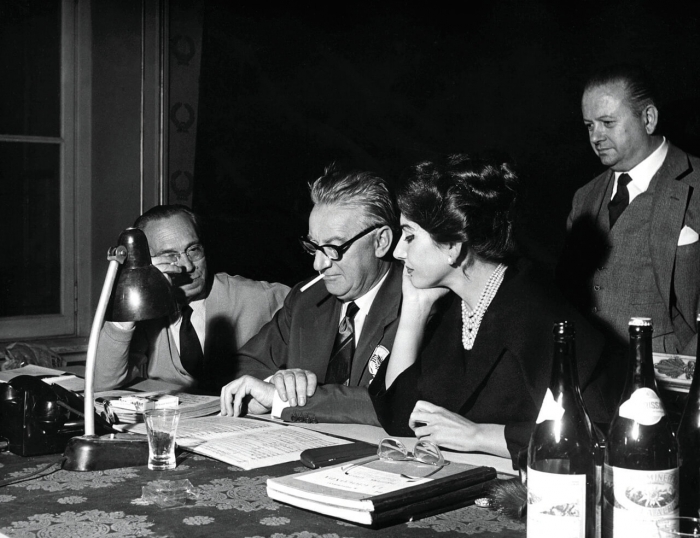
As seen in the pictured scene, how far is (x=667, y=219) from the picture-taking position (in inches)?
108

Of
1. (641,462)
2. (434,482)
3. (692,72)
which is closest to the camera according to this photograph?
(641,462)

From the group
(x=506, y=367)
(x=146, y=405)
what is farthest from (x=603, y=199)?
(x=146, y=405)

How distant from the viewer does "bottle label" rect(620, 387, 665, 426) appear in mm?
880

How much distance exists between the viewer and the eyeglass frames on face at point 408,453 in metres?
1.24

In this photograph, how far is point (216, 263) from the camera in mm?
3771

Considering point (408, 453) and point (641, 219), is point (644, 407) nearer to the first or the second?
point (408, 453)

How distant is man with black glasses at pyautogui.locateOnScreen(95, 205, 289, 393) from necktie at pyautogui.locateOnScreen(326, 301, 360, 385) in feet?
1.27

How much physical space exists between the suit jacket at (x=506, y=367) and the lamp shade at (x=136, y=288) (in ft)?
1.92

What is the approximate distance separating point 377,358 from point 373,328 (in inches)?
3.8

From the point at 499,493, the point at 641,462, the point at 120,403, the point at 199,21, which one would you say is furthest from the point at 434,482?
the point at 199,21

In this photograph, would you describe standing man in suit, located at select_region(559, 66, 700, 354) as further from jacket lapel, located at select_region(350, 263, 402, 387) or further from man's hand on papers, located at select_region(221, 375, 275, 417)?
man's hand on papers, located at select_region(221, 375, 275, 417)

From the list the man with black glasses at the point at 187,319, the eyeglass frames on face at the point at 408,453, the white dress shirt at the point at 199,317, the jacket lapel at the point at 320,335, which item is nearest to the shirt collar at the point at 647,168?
the jacket lapel at the point at 320,335

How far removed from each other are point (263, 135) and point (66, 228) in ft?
3.36

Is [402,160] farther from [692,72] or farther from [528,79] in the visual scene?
[692,72]
